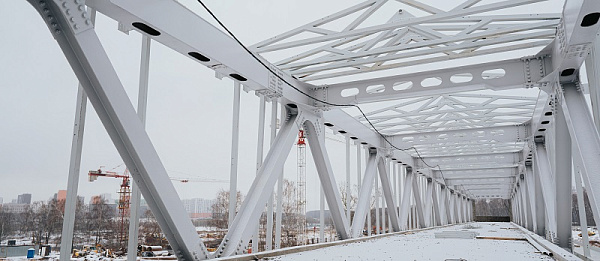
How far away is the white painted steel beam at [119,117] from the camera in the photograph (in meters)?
3.97

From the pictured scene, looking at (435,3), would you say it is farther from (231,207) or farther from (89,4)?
(89,4)

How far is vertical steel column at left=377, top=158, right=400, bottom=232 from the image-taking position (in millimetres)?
13805

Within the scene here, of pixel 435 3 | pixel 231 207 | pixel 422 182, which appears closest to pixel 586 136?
pixel 435 3

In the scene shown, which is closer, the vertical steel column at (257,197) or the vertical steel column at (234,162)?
the vertical steel column at (257,197)

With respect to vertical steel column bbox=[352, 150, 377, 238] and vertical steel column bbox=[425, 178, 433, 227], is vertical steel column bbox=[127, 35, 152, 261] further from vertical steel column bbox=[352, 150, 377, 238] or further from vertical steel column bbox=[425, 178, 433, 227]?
vertical steel column bbox=[425, 178, 433, 227]

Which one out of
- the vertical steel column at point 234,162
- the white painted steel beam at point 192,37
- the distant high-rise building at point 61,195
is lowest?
the distant high-rise building at point 61,195

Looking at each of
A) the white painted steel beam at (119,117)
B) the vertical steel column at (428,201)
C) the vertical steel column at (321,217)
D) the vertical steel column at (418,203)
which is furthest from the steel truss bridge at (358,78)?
the vertical steel column at (428,201)

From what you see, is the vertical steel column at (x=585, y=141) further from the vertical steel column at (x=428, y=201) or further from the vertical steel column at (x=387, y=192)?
the vertical steel column at (x=428, y=201)

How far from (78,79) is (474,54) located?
261 inches

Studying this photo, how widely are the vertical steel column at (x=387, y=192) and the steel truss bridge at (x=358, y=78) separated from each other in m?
0.57

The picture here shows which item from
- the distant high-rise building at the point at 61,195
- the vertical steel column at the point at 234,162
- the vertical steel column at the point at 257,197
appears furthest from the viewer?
the vertical steel column at the point at 234,162

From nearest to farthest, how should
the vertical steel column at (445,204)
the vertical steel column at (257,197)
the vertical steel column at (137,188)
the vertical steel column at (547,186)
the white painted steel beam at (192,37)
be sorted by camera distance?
the white painted steel beam at (192,37) → the vertical steel column at (137,188) → the vertical steel column at (257,197) → the vertical steel column at (547,186) → the vertical steel column at (445,204)

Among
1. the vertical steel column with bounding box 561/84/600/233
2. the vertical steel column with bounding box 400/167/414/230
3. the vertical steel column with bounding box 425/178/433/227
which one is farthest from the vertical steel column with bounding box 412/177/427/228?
the vertical steel column with bounding box 561/84/600/233

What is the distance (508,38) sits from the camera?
22.7 feet
